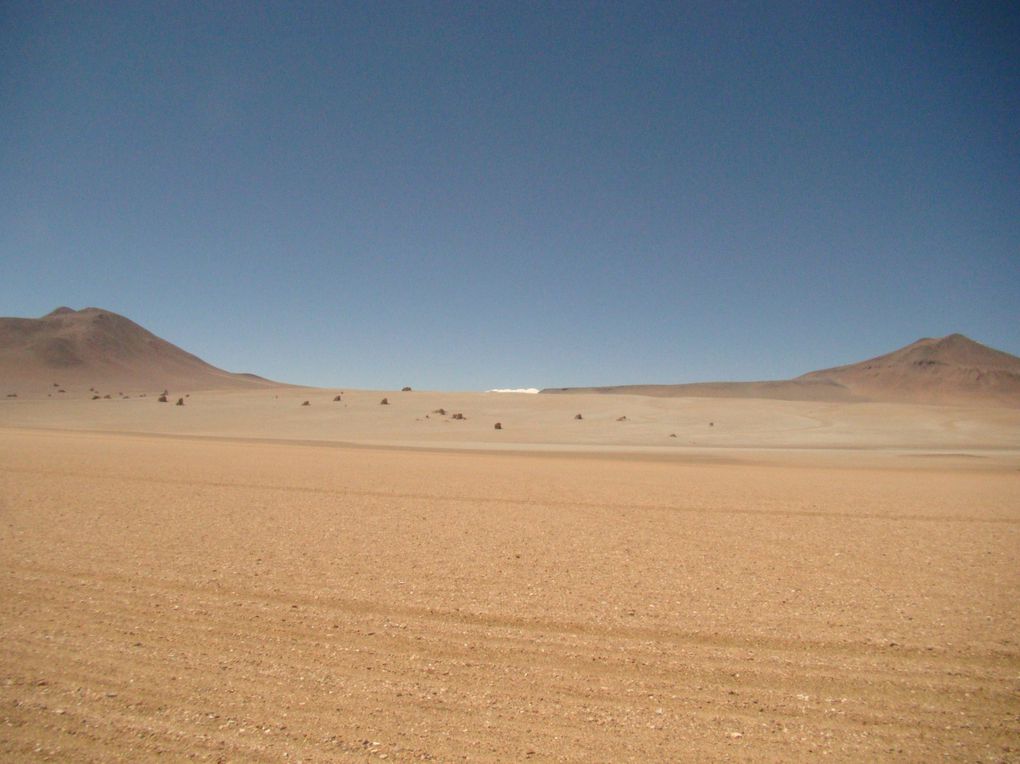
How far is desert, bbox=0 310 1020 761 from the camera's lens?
12.3ft

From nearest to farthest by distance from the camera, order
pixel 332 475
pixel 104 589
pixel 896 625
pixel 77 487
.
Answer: pixel 896 625, pixel 104 589, pixel 77 487, pixel 332 475

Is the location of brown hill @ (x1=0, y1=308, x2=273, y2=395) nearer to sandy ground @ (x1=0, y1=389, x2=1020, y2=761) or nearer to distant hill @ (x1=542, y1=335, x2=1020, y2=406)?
distant hill @ (x1=542, y1=335, x2=1020, y2=406)

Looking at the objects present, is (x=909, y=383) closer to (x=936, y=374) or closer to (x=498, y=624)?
(x=936, y=374)

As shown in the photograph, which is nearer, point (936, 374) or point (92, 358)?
point (92, 358)

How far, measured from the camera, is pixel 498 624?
5480 mm

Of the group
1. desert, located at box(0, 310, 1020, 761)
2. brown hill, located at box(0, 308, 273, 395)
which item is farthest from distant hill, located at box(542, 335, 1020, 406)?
desert, located at box(0, 310, 1020, 761)

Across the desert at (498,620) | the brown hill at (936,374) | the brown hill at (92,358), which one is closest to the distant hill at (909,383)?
the brown hill at (936,374)

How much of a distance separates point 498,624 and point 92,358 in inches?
5334

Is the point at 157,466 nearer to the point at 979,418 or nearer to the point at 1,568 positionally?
the point at 1,568

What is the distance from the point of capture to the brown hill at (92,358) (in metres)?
102

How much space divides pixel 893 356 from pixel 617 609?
18990 cm

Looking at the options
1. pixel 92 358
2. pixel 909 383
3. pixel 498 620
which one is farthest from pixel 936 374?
pixel 92 358

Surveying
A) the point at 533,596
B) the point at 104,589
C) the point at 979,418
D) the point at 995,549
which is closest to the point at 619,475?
the point at 995,549

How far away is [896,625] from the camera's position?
5629mm
